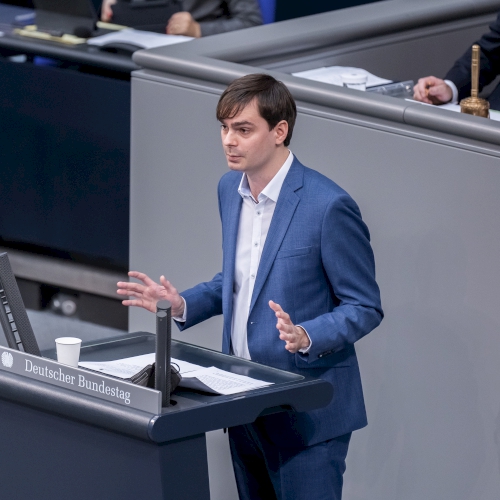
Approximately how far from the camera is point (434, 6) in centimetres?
438

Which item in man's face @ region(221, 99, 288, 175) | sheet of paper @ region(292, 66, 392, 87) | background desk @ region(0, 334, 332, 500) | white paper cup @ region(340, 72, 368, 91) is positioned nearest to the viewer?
background desk @ region(0, 334, 332, 500)

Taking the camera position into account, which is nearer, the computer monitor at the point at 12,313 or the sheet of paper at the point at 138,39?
the computer monitor at the point at 12,313

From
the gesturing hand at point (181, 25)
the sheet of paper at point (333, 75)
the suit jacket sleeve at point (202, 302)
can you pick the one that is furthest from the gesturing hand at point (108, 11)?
the suit jacket sleeve at point (202, 302)

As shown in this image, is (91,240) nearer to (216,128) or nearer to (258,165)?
(216,128)

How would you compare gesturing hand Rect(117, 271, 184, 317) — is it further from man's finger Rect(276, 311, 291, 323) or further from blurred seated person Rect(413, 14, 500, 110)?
blurred seated person Rect(413, 14, 500, 110)

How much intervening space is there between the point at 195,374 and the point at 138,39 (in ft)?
7.96

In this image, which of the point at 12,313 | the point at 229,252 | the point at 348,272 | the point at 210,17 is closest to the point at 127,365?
the point at 12,313

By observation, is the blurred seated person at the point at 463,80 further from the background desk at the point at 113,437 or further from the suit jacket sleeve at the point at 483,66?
the background desk at the point at 113,437

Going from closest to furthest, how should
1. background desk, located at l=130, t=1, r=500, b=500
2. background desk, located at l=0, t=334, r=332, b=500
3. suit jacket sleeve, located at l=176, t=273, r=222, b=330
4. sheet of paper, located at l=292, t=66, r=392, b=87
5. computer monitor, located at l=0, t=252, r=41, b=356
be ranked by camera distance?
background desk, located at l=0, t=334, r=332, b=500, computer monitor, located at l=0, t=252, r=41, b=356, suit jacket sleeve, located at l=176, t=273, r=222, b=330, background desk, located at l=130, t=1, r=500, b=500, sheet of paper, located at l=292, t=66, r=392, b=87

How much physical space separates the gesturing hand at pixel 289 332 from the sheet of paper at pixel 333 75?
1.51 m

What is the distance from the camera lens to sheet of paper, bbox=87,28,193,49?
4293 mm

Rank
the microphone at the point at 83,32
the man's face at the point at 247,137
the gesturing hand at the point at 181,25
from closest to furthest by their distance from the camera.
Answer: the man's face at the point at 247,137, the microphone at the point at 83,32, the gesturing hand at the point at 181,25

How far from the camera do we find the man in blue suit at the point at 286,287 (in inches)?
92.5

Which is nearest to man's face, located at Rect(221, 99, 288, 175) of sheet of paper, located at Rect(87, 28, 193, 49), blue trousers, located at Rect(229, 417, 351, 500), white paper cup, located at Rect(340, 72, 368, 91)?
blue trousers, located at Rect(229, 417, 351, 500)
